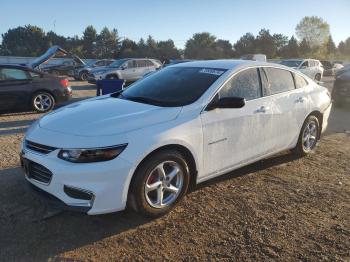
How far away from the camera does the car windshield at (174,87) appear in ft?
14.4

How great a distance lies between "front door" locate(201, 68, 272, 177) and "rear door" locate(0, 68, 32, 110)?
278 inches

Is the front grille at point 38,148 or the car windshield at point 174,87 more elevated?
the car windshield at point 174,87

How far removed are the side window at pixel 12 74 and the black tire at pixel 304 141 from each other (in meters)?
7.44

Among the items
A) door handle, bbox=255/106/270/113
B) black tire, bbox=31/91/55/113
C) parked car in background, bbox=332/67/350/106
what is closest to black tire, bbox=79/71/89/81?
black tire, bbox=31/91/55/113

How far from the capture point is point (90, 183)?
3.41m

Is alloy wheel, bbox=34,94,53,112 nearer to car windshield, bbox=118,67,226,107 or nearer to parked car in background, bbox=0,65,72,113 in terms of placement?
parked car in background, bbox=0,65,72,113

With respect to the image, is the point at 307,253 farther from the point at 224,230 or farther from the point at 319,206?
the point at 319,206

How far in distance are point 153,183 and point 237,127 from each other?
1.32m

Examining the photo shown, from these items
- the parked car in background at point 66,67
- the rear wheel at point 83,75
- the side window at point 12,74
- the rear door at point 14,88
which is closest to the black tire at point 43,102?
the rear door at point 14,88

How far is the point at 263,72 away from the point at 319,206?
1.94 metres

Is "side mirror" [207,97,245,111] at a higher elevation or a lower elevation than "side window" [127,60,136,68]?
lower

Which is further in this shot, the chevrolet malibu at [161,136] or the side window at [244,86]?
the side window at [244,86]

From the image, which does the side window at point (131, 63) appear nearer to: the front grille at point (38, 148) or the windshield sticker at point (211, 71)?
the windshield sticker at point (211, 71)

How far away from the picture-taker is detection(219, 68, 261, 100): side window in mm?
4582
